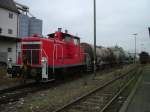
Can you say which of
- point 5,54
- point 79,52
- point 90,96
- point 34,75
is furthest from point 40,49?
point 5,54

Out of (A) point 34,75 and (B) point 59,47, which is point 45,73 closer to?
(A) point 34,75

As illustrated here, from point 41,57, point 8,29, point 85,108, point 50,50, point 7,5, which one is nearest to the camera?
point 85,108

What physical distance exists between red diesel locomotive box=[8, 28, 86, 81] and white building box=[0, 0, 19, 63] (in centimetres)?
1869

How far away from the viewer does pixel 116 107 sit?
11.1 meters

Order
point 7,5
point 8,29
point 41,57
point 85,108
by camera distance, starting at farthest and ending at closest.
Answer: point 8,29 → point 7,5 → point 41,57 → point 85,108

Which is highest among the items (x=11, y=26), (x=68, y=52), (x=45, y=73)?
(x=11, y=26)

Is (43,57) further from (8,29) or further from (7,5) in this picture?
(7,5)

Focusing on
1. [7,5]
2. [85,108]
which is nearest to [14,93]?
[85,108]

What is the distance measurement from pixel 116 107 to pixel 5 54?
2903 centimetres

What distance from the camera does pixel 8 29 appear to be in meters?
44.5

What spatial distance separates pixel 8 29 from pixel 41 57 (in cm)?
2862

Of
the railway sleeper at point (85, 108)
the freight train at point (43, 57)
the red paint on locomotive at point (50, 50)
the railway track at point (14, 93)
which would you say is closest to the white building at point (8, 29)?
the red paint on locomotive at point (50, 50)

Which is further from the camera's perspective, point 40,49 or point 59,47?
point 59,47

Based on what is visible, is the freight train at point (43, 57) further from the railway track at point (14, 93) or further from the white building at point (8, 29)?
the white building at point (8, 29)
